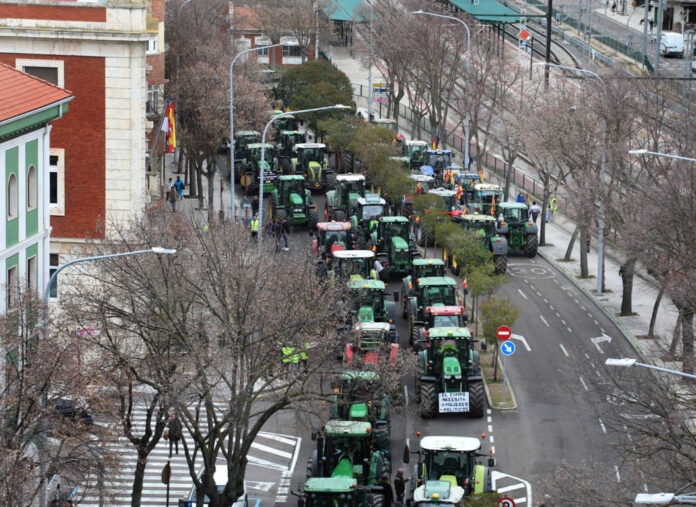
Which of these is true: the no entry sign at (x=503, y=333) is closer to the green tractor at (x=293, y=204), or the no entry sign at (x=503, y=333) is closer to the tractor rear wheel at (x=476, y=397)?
the tractor rear wheel at (x=476, y=397)

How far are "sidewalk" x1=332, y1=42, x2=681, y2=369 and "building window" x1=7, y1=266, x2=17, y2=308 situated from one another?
19677 mm

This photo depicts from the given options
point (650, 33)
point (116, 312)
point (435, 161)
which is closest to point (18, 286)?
point (116, 312)

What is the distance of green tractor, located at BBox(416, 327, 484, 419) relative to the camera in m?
42.3

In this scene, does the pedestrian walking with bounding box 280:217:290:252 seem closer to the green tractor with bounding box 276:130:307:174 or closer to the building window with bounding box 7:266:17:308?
the green tractor with bounding box 276:130:307:174

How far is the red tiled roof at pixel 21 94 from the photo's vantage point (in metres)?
34.9

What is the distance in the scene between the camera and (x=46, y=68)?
159 ft

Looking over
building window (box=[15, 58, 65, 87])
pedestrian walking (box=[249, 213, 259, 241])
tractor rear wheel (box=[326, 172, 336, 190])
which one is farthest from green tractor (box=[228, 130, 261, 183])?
building window (box=[15, 58, 65, 87])

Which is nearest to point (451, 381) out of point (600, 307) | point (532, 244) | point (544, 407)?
point (544, 407)

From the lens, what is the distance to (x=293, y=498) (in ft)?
124

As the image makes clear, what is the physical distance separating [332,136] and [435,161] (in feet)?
20.2

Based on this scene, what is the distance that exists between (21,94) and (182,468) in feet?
38.0

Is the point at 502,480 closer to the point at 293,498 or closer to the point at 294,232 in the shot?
the point at 293,498

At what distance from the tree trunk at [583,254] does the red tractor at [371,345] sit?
16.4m

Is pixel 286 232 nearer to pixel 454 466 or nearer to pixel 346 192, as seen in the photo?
pixel 346 192
